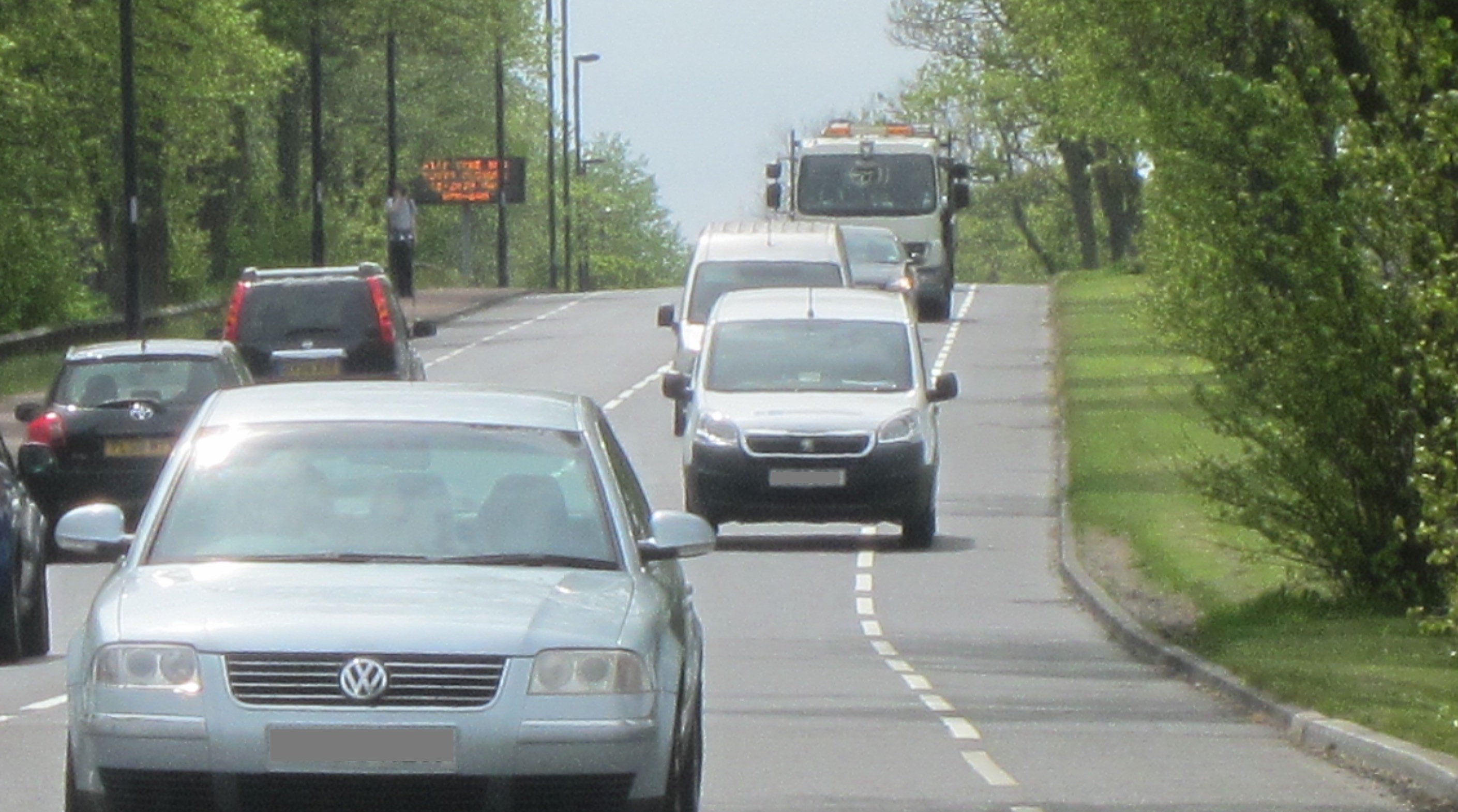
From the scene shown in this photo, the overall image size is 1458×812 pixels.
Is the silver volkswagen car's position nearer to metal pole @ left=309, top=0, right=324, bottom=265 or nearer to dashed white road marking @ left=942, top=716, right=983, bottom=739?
dashed white road marking @ left=942, top=716, right=983, bottom=739

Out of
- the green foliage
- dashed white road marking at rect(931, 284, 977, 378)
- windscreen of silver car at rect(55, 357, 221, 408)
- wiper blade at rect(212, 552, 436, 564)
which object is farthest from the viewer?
the green foliage

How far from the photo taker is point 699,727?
10477 millimetres

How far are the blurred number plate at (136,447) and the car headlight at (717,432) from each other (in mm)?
4104

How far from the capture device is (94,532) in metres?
10.0

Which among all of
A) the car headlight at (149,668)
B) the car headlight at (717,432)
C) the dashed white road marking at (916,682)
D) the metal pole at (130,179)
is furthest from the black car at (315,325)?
the car headlight at (149,668)

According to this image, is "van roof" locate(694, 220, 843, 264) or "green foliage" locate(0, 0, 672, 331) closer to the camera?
"van roof" locate(694, 220, 843, 264)

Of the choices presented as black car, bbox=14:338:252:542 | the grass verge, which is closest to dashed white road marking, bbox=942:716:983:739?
the grass verge

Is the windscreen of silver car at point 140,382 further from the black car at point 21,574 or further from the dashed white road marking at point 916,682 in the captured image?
the dashed white road marking at point 916,682

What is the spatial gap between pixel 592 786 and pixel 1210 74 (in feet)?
36.3

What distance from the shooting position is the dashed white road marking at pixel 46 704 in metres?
15.3

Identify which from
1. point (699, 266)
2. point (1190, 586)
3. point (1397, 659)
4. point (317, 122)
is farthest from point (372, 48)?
point (1397, 659)

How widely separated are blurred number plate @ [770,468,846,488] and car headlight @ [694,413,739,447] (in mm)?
414

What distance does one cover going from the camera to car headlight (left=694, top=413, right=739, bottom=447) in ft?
83.9

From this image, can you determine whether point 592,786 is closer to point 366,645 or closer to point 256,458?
point 366,645
